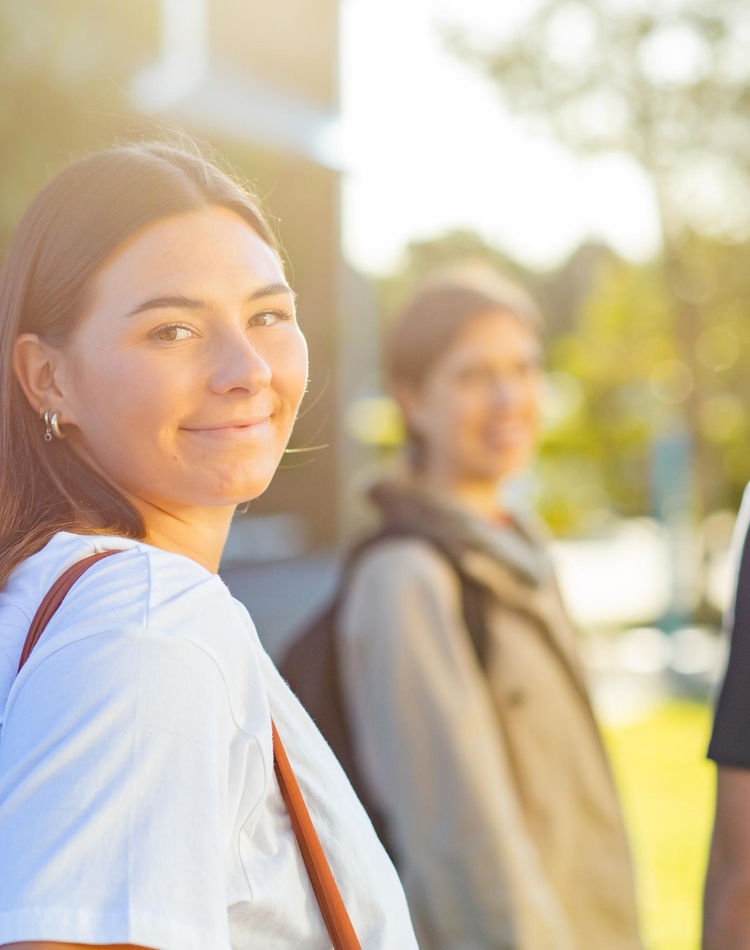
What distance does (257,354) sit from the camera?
1338mm

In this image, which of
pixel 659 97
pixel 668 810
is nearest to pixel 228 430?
pixel 668 810

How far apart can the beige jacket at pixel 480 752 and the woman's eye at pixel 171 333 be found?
172 centimetres

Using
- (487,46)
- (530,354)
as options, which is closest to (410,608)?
(530,354)

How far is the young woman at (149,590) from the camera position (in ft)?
3.23

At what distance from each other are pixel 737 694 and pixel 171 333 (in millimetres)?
1007

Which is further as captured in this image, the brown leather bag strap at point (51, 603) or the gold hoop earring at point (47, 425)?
the gold hoop earring at point (47, 425)

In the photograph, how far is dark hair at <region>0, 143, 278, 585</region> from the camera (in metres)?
1.31

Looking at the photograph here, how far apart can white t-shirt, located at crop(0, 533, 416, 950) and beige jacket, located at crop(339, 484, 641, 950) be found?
171cm

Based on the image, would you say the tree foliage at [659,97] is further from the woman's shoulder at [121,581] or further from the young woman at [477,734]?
the woman's shoulder at [121,581]

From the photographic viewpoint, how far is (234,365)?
1.30m

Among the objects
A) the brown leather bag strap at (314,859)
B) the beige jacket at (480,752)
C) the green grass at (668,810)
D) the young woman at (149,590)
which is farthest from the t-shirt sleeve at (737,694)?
the green grass at (668,810)

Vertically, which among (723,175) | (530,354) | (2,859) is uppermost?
(723,175)

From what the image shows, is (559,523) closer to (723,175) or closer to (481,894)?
(723,175)

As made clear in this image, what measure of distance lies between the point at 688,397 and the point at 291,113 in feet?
17.4
